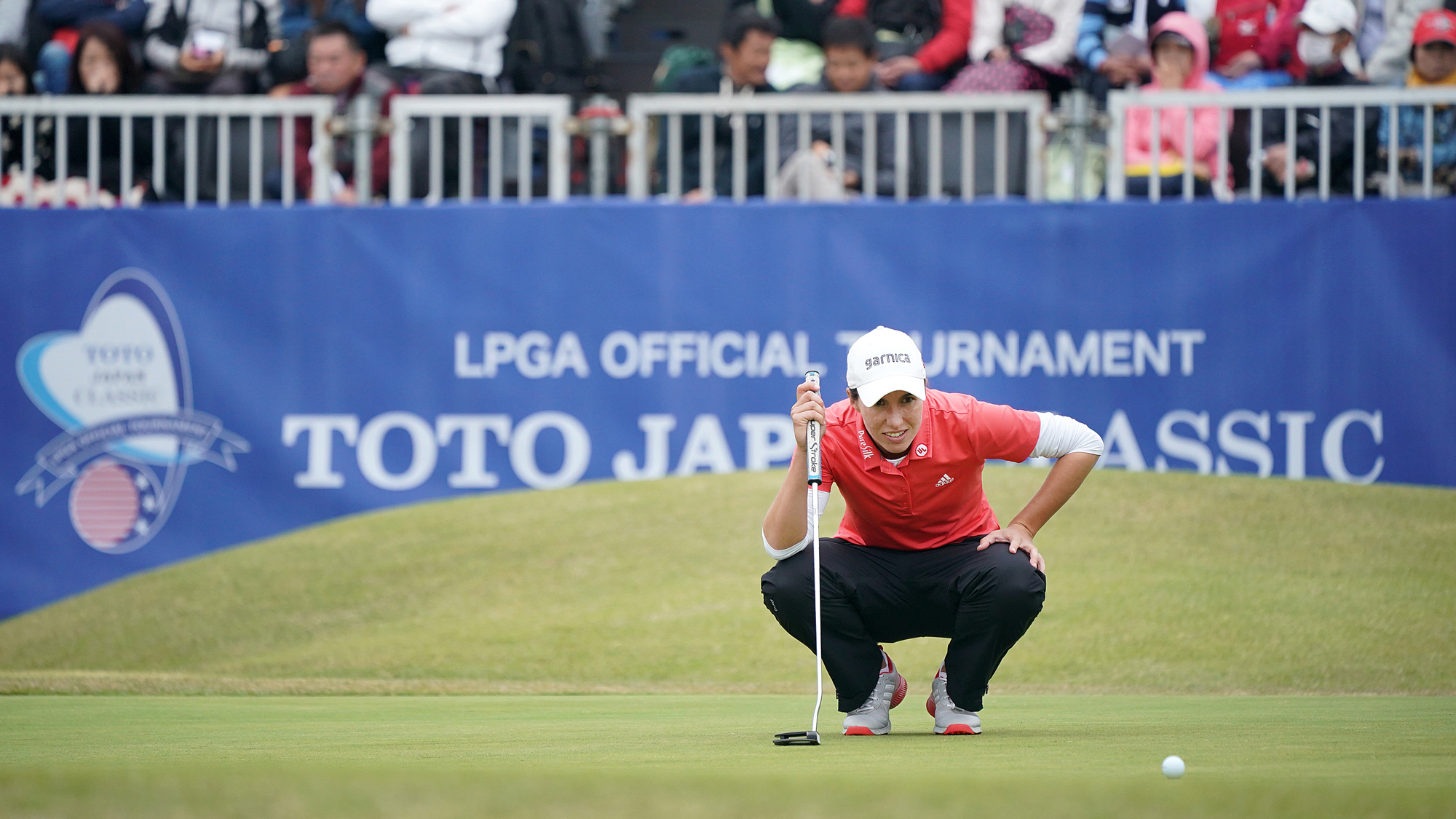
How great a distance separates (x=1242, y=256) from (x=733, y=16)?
3.94m

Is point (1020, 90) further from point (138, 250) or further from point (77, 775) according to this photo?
point (77, 775)

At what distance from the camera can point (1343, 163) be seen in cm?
1006

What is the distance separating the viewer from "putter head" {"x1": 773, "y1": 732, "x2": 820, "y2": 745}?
188 inches

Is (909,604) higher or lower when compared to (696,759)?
lower

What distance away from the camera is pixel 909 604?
18.1 feet

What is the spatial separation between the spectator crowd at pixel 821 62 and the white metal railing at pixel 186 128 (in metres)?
0.09

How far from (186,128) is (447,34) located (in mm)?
2008

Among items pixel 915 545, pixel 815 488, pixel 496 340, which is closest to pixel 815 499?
pixel 815 488

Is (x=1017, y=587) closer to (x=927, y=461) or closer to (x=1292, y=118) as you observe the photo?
(x=927, y=461)

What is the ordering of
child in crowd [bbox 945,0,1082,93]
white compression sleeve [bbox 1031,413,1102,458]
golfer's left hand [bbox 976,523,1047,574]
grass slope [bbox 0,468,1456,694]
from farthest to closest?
child in crowd [bbox 945,0,1082,93], grass slope [bbox 0,468,1456,694], white compression sleeve [bbox 1031,413,1102,458], golfer's left hand [bbox 976,523,1047,574]

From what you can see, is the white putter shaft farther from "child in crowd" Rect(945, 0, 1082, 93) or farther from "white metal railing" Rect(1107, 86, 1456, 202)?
"child in crowd" Rect(945, 0, 1082, 93)

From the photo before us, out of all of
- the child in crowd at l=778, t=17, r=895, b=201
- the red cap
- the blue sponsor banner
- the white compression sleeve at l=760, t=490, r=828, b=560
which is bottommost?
the blue sponsor banner

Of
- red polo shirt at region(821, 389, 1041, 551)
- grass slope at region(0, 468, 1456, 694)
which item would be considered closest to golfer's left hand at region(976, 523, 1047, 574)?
red polo shirt at region(821, 389, 1041, 551)

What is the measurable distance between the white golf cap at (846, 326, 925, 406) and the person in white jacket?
6924 millimetres
